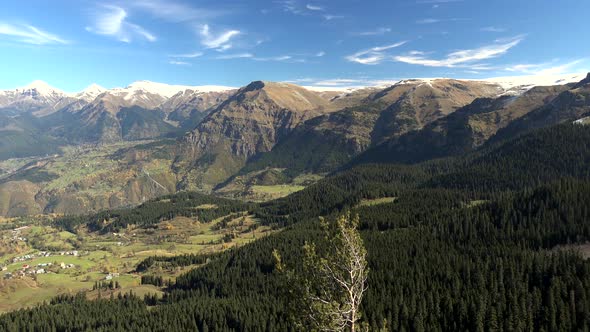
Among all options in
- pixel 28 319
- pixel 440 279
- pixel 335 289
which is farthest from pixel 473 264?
pixel 28 319

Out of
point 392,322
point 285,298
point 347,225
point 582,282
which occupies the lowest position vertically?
point 392,322

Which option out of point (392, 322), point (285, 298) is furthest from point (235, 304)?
point (285, 298)

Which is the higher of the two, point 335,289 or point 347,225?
point 347,225

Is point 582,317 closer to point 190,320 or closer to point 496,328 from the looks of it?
point 496,328

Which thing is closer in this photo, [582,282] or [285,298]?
[285,298]

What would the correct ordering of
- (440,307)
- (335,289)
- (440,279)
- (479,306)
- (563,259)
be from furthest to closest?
(440,279)
(563,259)
(440,307)
(479,306)
(335,289)

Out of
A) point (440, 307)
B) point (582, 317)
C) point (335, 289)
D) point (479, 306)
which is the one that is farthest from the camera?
point (440, 307)
